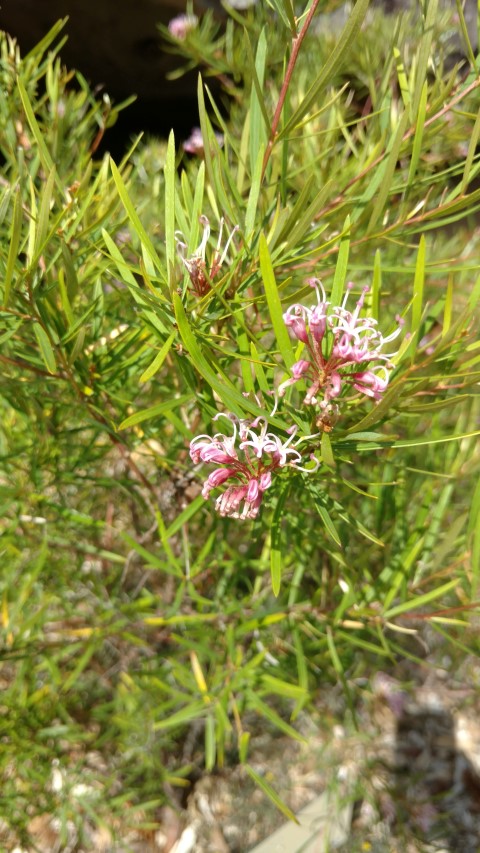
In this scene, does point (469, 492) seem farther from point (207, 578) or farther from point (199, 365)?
point (199, 365)

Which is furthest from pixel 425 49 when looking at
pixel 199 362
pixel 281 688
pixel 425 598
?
pixel 281 688

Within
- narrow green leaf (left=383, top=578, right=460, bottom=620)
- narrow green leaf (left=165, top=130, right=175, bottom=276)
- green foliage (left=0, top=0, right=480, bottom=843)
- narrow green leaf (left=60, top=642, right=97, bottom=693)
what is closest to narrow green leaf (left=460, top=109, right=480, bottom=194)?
green foliage (left=0, top=0, right=480, bottom=843)

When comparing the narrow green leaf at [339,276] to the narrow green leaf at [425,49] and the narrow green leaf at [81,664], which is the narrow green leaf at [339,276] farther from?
the narrow green leaf at [81,664]

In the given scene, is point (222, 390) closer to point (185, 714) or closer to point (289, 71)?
point (289, 71)

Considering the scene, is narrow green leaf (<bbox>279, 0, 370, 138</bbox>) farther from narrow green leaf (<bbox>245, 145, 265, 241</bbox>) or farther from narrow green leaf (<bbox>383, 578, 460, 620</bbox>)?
narrow green leaf (<bbox>383, 578, 460, 620</bbox>)

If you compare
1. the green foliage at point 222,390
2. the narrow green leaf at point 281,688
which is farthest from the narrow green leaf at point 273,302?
the narrow green leaf at point 281,688

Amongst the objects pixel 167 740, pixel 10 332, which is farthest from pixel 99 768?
pixel 10 332
